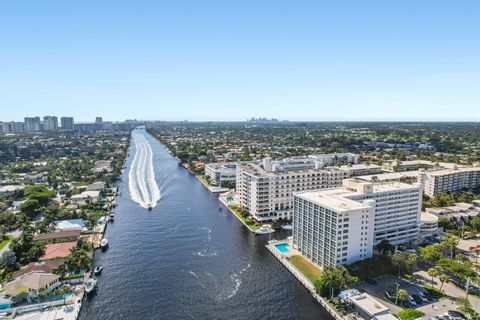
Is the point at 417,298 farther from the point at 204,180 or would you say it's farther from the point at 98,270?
the point at 204,180

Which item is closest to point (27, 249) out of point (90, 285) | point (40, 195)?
point (90, 285)

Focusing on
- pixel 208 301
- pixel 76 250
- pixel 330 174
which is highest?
pixel 330 174

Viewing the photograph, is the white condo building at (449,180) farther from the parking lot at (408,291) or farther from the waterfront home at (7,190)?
the waterfront home at (7,190)

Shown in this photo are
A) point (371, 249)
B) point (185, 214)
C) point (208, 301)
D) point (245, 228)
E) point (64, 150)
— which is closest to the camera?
point (208, 301)

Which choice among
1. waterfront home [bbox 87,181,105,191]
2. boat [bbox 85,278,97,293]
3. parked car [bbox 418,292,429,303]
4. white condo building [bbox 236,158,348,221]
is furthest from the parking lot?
waterfront home [bbox 87,181,105,191]

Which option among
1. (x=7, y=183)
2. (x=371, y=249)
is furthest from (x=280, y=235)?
(x=7, y=183)

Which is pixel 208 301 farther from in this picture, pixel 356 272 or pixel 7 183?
pixel 7 183
